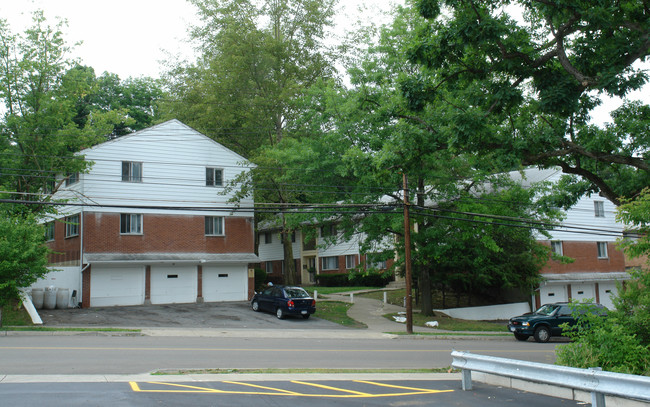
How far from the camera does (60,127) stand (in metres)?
27.8

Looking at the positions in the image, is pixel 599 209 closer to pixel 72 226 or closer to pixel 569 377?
pixel 72 226

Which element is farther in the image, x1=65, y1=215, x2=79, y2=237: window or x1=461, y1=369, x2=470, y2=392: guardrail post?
x1=65, y1=215, x2=79, y2=237: window

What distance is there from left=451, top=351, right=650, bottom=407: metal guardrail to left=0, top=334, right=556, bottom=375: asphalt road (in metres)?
4.89

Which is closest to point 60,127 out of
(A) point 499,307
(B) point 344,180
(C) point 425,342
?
(B) point 344,180

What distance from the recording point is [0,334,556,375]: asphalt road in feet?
44.9

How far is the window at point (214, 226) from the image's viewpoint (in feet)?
109

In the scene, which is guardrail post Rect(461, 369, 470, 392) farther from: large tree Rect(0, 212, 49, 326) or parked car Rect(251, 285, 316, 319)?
large tree Rect(0, 212, 49, 326)

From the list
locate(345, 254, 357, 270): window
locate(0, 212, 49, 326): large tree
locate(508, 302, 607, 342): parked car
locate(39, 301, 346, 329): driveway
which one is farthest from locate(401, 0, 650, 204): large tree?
locate(345, 254, 357, 270): window

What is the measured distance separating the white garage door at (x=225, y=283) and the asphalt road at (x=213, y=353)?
11.4 m

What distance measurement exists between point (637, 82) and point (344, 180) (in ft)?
57.7

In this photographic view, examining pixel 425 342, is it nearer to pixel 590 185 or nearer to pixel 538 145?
pixel 590 185

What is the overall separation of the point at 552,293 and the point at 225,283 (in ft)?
76.5

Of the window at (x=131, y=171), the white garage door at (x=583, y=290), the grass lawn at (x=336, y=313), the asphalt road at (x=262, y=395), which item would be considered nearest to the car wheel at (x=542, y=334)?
the grass lawn at (x=336, y=313)

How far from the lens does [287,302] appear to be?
27.6 metres
